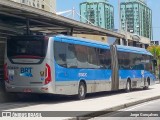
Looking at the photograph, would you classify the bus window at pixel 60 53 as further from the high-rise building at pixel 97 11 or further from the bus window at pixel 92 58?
the high-rise building at pixel 97 11

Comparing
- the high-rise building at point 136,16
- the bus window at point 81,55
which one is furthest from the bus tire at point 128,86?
the high-rise building at point 136,16

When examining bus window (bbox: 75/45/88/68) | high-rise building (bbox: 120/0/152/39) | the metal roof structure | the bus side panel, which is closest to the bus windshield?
the bus side panel

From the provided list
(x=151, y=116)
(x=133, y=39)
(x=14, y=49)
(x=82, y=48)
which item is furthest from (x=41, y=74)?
(x=133, y=39)

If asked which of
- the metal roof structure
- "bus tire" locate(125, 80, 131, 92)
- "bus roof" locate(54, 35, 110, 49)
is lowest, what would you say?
"bus tire" locate(125, 80, 131, 92)

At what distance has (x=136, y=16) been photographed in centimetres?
5822

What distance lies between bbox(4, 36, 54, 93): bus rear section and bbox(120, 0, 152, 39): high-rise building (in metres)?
33.2

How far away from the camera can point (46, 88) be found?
18734 millimetres

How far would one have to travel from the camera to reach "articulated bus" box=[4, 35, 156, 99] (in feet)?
61.7

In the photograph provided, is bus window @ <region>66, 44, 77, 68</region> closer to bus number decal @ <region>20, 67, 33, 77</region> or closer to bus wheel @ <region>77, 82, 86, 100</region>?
Answer: bus wheel @ <region>77, 82, 86, 100</region>

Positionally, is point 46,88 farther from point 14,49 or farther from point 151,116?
point 151,116

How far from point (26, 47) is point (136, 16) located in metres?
40.5

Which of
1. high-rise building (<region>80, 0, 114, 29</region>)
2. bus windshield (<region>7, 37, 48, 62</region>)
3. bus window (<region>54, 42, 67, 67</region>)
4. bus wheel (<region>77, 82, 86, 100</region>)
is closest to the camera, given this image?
bus windshield (<region>7, 37, 48, 62</region>)

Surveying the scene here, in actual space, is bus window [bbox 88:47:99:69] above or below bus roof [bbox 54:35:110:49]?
below

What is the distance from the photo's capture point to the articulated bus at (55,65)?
18812mm
